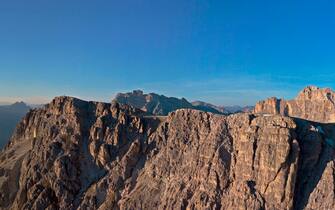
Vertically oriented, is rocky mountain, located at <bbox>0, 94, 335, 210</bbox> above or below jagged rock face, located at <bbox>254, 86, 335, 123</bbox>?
below

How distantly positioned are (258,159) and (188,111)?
1037 inches

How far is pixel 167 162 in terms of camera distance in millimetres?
85000

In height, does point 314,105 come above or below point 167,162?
above

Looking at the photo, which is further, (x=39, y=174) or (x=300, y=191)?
(x=39, y=174)

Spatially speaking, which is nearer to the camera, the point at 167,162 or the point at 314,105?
the point at 167,162

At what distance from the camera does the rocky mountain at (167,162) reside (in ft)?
231

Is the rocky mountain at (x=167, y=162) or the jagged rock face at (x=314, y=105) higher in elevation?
the jagged rock face at (x=314, y=105)

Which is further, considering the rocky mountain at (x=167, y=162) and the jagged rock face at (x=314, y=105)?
the jagged rock face at (x=314, y=105)

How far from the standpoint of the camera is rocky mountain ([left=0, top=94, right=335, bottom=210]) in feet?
231

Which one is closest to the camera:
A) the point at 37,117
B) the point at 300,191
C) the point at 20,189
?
the point at 300,191

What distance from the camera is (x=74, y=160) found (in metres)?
91.1

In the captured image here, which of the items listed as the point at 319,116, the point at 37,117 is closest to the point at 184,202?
the point at 37,117

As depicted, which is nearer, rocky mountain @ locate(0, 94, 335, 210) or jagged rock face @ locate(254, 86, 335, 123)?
rocky mountain @ locate(0, 94, 335, 210)

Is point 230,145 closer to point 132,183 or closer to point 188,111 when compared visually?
point 188,111
